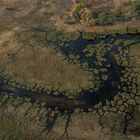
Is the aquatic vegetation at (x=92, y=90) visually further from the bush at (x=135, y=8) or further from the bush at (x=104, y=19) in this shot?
the bush at (x=135, y=8)

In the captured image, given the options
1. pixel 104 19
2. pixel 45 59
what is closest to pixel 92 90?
pixel 45 59

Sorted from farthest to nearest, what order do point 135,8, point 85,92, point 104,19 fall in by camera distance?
point 104,19 → point 135,8 → point 85,92

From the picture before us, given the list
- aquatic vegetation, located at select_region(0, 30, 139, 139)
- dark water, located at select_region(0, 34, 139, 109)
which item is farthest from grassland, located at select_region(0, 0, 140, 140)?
dark water, located at select_region(0, 34, 139, 109)

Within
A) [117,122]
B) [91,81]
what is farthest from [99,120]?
[91,81]

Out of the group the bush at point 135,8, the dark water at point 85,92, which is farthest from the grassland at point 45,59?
the dark water at point 85,92

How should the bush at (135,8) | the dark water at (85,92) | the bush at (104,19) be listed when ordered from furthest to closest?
the bush at (104,19) → the bush at (135,8) → the dark water at (85,92)

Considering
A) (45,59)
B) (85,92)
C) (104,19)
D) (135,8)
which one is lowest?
(85,92)

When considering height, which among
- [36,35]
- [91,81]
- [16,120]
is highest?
[36,35]

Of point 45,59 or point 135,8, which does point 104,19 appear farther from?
point 45,59

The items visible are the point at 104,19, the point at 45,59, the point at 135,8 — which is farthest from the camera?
the point at 104,19

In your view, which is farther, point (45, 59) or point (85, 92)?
point (45, 59)

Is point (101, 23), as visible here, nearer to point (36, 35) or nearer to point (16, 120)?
point (36, 35)
